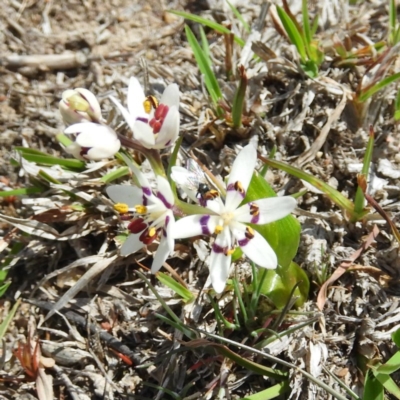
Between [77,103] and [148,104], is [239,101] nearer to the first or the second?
[148,104]

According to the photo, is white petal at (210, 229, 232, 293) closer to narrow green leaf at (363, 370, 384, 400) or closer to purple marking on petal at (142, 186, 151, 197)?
purple marking on petal at (142, 186, 151, 197)

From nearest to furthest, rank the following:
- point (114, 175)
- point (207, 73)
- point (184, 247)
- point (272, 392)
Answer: point (272, 392), point (184, 247), point (114, 175), point (207, 73)

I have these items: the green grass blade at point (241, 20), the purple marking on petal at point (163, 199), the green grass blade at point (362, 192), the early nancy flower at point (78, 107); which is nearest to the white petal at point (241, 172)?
the purple marking on petal at point (163, 199)

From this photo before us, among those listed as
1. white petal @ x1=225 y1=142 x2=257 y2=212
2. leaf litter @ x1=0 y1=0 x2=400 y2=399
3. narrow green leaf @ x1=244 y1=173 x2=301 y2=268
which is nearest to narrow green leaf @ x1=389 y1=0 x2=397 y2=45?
leaf litter @ x1=0 y1=0 x2=400 y2=399

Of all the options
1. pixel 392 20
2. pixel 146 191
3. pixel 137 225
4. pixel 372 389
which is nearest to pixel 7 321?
pixel 137 225

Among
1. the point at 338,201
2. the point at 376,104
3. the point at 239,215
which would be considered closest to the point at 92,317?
the point at 239,215

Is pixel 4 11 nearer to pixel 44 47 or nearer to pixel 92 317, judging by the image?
pixel 44 47
